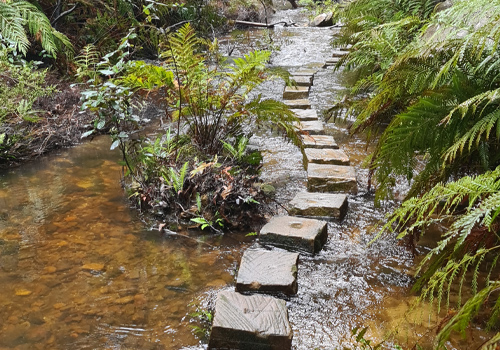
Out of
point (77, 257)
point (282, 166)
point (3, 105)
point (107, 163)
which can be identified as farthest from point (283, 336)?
point (3, 105)

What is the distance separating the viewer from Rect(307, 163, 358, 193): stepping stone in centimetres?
360

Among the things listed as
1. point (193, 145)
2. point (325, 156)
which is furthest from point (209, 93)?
point (325, 156)

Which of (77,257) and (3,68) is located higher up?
(3,68)

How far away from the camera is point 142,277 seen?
105 inches

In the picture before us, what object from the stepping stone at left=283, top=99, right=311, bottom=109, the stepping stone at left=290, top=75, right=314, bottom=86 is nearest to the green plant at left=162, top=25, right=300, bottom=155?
the stepping stone at left=283, top=99, right=311, bottom=109

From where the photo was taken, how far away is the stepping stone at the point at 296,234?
2.84 metres

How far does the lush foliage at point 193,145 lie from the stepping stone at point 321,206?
0.30 m

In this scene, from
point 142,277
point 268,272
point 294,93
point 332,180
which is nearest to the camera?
point 268,272

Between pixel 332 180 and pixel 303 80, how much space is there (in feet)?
10.4

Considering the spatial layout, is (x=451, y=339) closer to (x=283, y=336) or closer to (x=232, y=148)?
(x=283, y=336)

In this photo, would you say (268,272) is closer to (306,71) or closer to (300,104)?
(300,104)

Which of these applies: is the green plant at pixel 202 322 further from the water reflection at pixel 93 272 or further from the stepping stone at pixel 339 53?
the stepping stone at pixel 339 53

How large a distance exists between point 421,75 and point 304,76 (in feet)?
14.1

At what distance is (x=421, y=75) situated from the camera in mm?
2455
